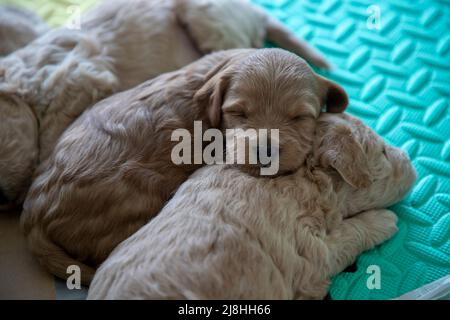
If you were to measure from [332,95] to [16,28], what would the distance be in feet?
5.25

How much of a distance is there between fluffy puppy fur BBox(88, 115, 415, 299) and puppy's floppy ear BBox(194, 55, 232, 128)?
9.1 inches

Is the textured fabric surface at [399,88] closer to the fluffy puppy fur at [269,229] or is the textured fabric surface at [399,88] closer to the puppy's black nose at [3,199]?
the fluffy puppy fur at [269,229]

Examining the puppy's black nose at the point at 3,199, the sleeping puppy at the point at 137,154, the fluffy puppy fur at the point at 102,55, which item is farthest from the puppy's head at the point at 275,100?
the puppy's black nose at the point at 3,199

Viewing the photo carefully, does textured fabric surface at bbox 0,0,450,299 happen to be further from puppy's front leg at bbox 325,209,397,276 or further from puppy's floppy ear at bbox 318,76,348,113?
puppy's floppy ear at bbox 318,76,348,113

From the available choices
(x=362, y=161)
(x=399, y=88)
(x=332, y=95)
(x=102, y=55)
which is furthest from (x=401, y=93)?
(x=102, y=55)

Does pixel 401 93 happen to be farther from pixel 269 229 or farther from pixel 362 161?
pixel 269 229

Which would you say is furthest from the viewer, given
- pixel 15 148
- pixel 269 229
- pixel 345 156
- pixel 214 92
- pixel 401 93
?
pixel 401 93

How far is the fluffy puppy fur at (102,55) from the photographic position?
2.37 meters

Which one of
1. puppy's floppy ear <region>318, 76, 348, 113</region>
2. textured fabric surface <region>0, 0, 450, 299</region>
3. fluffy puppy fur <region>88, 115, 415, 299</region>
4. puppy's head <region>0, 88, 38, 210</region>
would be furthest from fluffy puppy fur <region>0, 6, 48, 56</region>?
puppy's floppy ear <region>318, 76, 348, 113</region>

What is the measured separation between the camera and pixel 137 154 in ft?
6.83

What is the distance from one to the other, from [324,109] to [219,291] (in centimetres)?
95

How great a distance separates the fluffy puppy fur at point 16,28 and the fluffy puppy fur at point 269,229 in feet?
4.30

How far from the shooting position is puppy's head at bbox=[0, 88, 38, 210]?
7.55 feet

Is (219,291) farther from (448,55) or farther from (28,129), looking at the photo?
(448,55)
